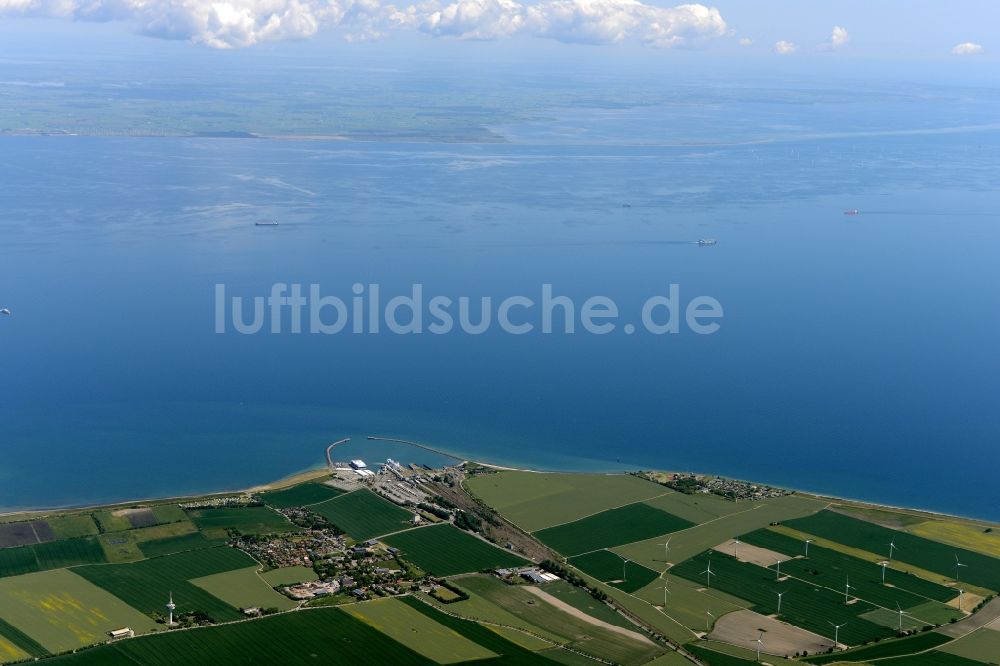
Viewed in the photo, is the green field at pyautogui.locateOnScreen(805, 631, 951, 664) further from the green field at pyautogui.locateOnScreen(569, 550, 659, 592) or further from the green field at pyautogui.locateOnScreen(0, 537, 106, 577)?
the green field at pyautogui.locateOnScreen(0, 537, 106, 577)

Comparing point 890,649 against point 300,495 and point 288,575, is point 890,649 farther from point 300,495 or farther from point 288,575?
point 300,495

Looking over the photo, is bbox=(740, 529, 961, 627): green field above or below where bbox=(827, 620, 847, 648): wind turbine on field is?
above

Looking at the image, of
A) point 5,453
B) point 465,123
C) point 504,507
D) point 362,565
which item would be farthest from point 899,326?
point 465,123

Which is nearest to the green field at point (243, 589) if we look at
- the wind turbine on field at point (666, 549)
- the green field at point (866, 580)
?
the wind turbine on field at point (666, 549)

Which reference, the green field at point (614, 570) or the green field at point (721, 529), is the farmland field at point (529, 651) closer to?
the green field at point (614, 570)

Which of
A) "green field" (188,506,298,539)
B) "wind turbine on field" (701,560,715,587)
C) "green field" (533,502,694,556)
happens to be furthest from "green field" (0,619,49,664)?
"wind turbine on field" (701,560,715,587)

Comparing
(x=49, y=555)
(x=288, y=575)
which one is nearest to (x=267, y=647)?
(x=288, y=575)
